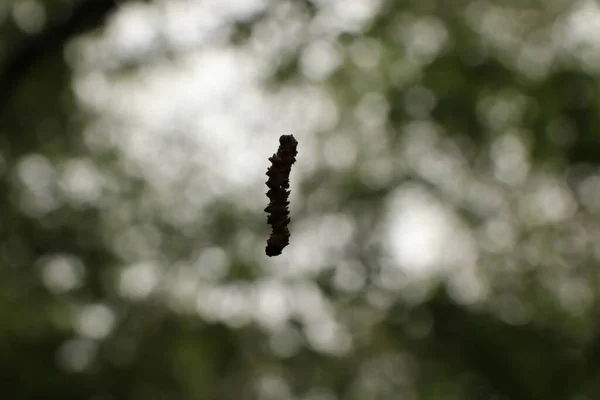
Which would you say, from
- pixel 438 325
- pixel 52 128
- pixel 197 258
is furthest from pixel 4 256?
pixel 438 325

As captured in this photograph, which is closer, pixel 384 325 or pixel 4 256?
pixel 4 256

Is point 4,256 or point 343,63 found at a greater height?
point 343,63

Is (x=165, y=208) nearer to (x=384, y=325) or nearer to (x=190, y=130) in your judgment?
(x=190, y=130)

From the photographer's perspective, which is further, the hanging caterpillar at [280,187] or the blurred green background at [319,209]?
the blurred green background at [319,209]

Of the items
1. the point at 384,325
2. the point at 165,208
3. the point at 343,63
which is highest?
the point at 343,63

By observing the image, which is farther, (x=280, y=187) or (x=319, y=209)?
(x=319, y=209)
